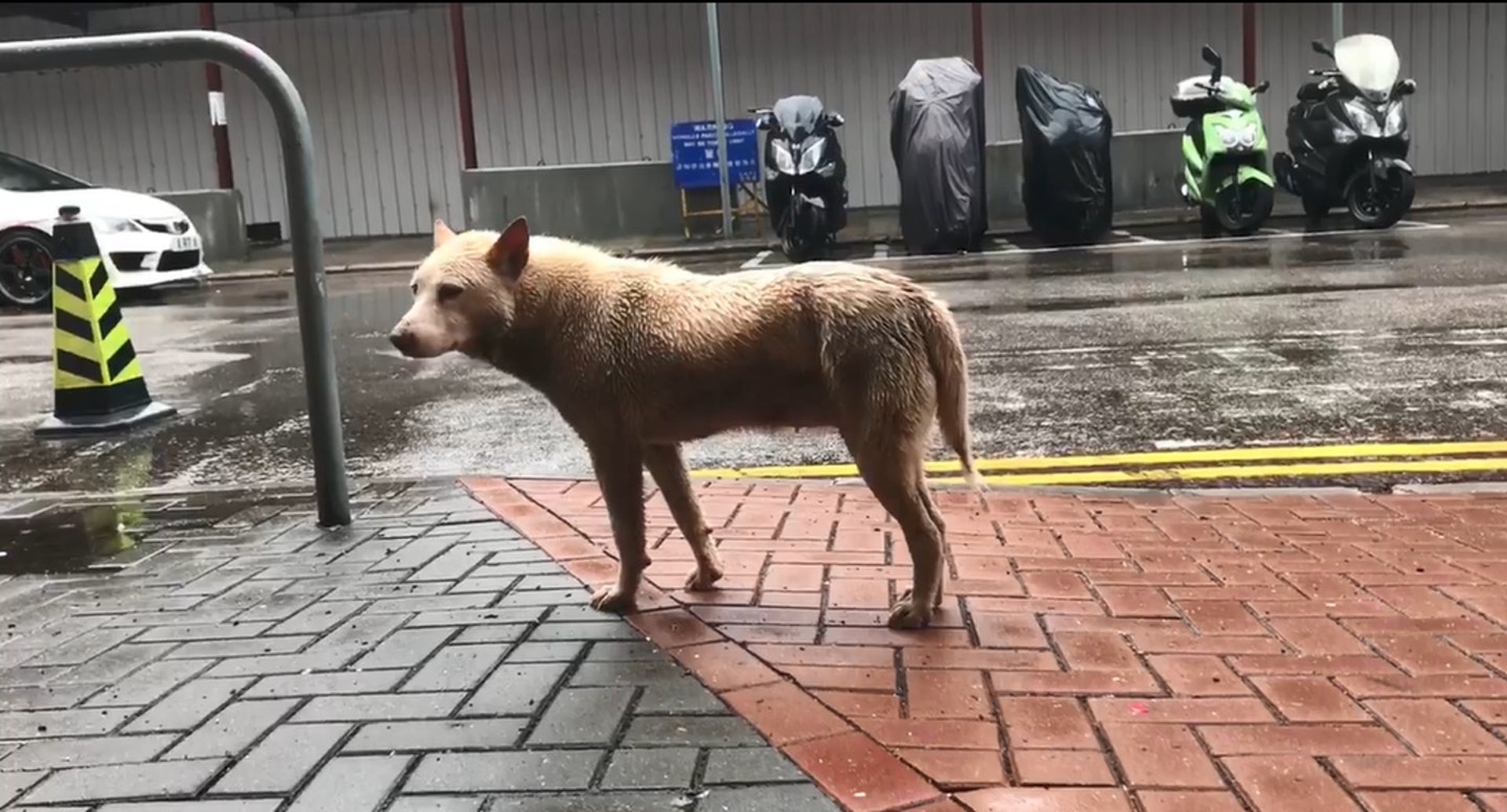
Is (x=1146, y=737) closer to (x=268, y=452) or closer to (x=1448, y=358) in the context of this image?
(x=268, y=452)

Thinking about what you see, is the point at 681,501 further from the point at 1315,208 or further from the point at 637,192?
the point at 637,192

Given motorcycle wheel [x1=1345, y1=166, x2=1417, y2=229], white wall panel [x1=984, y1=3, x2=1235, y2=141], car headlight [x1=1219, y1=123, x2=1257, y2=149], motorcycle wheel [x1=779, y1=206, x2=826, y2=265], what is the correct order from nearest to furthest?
car headlight [x1=1219, y1=123, x2=1257, y2=149] < motorcycle wheel [x1=1345, y1=166, x2=1417, y2=229] < motorcycle wheel [x1=779, y1=206, x2=826, y2=265] < white wall panel [x1=984, y1=3, x2=1235, y2=141]

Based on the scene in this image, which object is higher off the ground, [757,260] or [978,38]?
[978,38]

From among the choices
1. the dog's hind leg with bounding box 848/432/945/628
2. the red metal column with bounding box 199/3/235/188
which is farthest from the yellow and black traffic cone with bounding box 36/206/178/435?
the red metal column with bounding box 199/3/235/188

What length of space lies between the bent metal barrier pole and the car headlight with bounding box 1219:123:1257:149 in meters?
11.5

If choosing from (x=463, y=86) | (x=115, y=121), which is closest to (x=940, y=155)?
(x=463, y=86)

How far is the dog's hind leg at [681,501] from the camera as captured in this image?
368cm

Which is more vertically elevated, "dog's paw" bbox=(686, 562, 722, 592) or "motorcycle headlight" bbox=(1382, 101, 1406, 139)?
"motorcycle headlight" bbox=(1382, 101, 1406, 139)

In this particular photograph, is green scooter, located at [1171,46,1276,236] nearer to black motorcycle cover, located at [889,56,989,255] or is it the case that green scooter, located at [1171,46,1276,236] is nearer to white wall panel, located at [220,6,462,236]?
black motorcycle cover, located at [889,56,989,255]

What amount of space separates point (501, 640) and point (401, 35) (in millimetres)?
20679

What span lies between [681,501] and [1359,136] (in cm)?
1234

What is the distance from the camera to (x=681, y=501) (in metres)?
3.69

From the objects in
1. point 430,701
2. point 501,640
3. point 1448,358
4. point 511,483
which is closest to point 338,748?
point 430,701

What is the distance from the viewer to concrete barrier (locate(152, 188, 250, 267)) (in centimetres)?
1873
